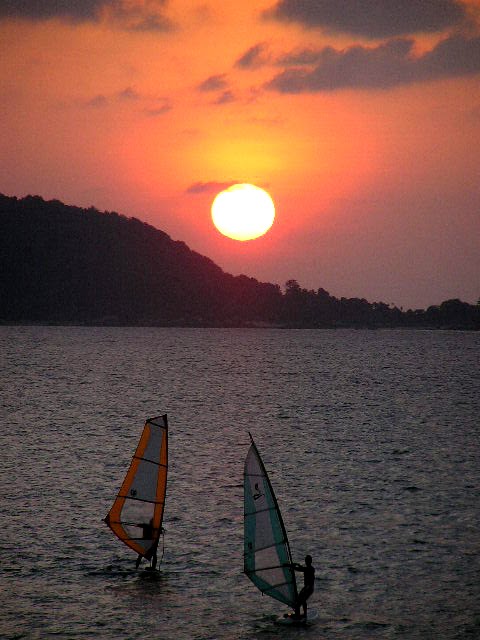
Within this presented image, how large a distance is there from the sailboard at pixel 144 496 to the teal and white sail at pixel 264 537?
578cm

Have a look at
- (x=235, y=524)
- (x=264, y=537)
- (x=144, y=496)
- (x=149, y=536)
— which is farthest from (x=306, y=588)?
(x=235, y=524)

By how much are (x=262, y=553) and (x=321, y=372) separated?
510 feet

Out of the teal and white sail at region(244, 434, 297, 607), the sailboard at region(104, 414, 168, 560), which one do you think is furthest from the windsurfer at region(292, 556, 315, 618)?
the sailboard at region(104, 414, 168, 560)

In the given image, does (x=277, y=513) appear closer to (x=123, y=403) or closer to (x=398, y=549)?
(x=398, y=549)

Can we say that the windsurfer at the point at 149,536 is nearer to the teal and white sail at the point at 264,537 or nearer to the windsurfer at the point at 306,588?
the teal and white sail at the point at 264,537

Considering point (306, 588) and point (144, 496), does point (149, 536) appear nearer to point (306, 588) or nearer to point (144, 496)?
point (144, 496)

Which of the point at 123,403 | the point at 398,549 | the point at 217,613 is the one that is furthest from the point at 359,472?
the point at 123,403

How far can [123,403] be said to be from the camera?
10762 centimetres

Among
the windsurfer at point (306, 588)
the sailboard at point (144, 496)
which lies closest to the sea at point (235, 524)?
the windsurfer at point (306, 588)

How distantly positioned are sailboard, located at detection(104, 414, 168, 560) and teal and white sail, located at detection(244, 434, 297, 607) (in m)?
5.78

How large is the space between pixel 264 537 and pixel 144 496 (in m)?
6.96

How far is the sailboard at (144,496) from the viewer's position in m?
31.4

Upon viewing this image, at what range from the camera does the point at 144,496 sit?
104 feet

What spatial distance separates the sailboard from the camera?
31.4m
